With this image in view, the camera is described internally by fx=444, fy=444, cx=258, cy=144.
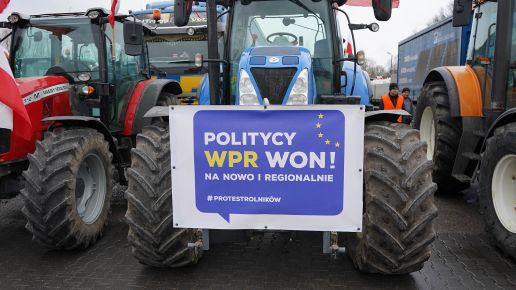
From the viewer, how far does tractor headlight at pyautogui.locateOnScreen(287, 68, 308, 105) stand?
3871 mm

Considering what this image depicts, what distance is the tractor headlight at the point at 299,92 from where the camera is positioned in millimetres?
3871

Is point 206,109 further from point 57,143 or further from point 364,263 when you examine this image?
point 57,143

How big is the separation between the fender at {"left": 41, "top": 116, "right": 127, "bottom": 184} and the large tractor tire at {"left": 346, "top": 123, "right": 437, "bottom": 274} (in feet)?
9.51

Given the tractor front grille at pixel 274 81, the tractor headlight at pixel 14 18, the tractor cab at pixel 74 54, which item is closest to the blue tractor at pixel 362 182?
the tractor front grille at pixel 274 81

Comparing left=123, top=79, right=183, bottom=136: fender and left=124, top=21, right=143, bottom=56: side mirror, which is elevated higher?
left=124, top=21, right=143, bottom=56: side mirror

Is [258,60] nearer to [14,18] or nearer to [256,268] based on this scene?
[256,268]

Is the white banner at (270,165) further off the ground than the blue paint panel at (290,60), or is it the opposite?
the blue paint panel at (290,60)

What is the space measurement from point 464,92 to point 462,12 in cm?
125

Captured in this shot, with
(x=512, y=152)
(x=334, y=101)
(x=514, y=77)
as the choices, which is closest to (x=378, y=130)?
(x=334, y=101)

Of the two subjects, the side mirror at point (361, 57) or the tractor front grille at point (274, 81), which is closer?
the tractor front grille at point (274, 81)

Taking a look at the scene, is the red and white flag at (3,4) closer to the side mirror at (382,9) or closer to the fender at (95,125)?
the fender at (95,125)

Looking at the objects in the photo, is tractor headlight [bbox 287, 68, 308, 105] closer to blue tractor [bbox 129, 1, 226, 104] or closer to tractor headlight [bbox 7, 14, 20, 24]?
tractor headlight [bbox 7, 14, 20, 24]

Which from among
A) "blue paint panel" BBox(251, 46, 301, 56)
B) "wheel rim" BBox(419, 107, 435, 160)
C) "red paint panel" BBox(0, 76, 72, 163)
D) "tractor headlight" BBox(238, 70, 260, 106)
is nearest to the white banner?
"tractor headlight" BBox(238, 70, 260, 106)

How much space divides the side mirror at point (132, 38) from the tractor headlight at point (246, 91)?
61.4 inches
